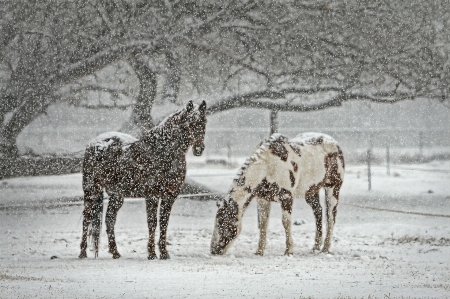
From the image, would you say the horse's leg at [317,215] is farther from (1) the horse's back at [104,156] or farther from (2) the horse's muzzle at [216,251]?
(1) the horse's back at [104,156]

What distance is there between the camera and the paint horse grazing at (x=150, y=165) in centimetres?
873

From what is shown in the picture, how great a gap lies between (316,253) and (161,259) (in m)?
2.57

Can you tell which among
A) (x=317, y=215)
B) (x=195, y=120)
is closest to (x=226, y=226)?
(x=195, y=120)

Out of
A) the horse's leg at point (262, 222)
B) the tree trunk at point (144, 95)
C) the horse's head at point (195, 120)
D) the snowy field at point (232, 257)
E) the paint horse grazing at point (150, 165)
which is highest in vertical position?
the tree trunk at point (144, 95)

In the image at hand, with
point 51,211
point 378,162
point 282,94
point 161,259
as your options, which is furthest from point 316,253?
point 378,162

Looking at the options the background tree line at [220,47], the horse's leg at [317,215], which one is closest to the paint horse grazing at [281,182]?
the horse's leg at [317,215]

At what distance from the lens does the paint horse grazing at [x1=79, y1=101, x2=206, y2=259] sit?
8734 millimetres

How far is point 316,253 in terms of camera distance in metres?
10.2

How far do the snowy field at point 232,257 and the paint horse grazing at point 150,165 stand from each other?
69 cm

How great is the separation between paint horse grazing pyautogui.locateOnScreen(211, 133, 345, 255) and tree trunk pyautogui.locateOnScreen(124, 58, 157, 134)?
6.18m

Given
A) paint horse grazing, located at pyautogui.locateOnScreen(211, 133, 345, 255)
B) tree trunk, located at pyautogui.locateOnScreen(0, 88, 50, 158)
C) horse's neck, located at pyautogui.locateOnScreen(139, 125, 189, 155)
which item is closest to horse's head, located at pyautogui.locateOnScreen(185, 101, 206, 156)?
horse's neck, located at pyautogui.locateOnScreen(139, 125, 189, 155)

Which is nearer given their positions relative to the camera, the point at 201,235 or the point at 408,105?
the point at 201,235

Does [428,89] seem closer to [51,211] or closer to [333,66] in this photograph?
[333,66]

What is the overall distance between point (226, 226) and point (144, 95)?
7.75 metres
